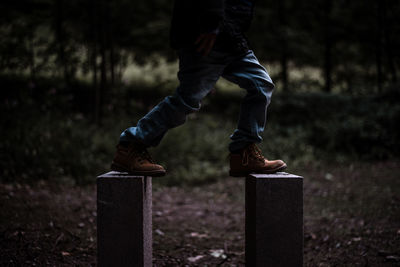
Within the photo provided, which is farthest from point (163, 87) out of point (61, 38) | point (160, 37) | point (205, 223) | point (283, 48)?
point (205, 223)

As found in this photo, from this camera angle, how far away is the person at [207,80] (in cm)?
231

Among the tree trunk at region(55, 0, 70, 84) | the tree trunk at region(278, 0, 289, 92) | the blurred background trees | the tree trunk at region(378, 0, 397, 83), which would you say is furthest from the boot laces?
the tree trunk at region(378, 0, 397, 83)

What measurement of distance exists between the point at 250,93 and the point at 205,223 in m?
2.58

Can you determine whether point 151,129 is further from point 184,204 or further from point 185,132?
point 185,132

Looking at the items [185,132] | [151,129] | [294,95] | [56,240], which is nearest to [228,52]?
[151,129]

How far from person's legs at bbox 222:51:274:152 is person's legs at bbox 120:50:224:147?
171 mm

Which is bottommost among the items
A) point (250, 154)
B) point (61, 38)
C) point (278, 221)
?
point (278, 221)

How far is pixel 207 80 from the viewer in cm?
250

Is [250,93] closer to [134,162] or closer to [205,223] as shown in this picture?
[134,162]

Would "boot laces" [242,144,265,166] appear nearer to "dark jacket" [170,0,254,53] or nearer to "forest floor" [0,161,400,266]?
"dark jacket" [170,0,254,53]

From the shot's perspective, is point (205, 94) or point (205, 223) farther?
point (205, 223)

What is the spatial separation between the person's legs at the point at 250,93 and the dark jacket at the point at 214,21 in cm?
15

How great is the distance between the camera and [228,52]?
2.48 m

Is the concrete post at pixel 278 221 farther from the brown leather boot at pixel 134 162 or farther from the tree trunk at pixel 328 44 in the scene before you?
the tree trunk at pixel 328 44
